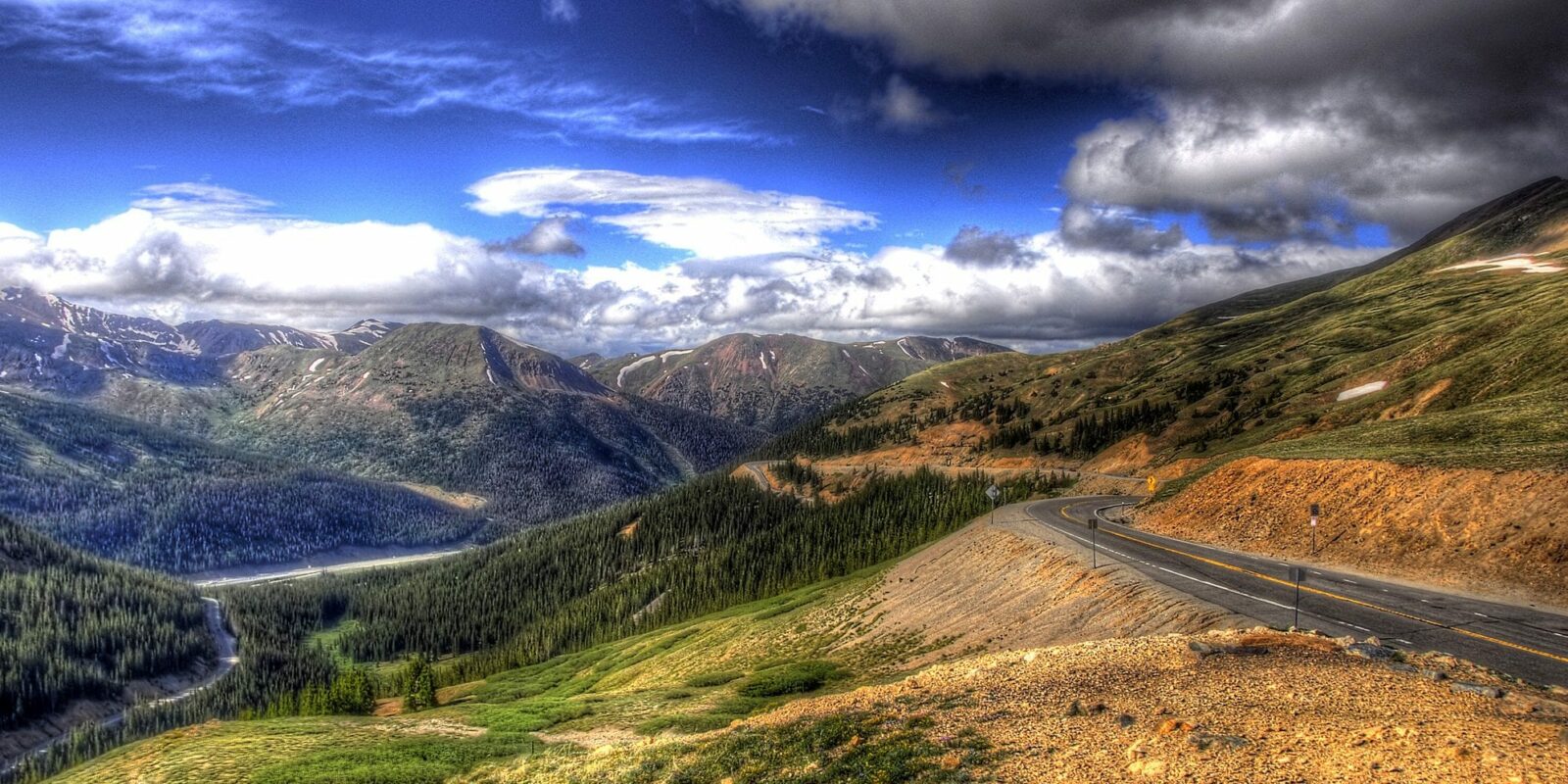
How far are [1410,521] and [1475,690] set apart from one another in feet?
96.0

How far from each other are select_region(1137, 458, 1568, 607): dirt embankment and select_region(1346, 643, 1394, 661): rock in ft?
50.6

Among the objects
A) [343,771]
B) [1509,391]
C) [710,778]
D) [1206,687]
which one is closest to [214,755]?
[343,771]

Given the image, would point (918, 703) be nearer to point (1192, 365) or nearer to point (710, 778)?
point (710, 778)

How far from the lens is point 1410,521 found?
1650 inches

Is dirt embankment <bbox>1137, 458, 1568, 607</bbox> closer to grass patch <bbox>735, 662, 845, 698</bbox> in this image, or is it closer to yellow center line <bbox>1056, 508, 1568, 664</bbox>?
yellow center line <bbox>1056, 508, 1568, 664</bbox>

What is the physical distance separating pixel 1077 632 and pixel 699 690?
2787cm

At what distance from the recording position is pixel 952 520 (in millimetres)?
110500

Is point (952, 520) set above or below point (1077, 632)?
below

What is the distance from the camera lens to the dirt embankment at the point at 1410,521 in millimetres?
34781

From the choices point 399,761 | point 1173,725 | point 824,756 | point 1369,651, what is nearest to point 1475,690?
point 1369,651

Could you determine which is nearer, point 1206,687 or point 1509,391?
point 1206,687

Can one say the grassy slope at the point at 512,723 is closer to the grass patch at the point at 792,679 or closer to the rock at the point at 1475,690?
the grass patch at the point at 792,679

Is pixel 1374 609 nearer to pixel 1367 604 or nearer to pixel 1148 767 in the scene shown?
pixel 1367 604

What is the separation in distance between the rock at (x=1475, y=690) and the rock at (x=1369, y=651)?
3.25m
